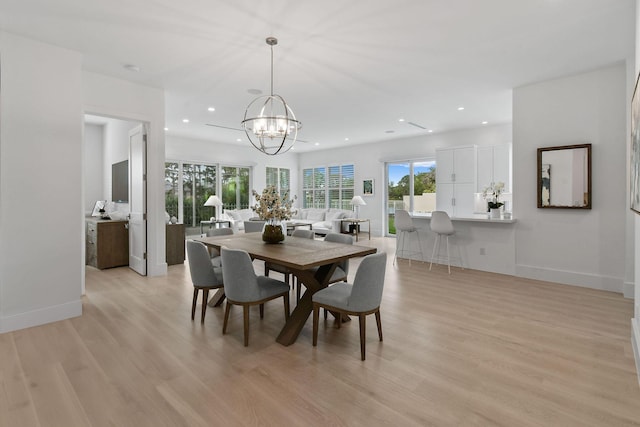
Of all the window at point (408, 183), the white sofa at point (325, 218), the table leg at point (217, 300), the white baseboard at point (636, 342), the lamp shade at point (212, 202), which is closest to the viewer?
the white baseboard at point (636, 342)

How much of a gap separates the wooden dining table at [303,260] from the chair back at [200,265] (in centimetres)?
23

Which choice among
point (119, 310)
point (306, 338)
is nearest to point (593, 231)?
point (306, 338)

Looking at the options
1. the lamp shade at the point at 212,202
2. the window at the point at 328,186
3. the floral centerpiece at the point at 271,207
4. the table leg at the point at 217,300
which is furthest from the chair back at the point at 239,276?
the window at the point at 328,186

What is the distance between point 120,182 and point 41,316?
3.65m

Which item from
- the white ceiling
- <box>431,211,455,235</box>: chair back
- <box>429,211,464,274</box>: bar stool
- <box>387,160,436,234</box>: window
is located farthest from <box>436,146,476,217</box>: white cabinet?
<box>431,211,455,235</box>: chair back

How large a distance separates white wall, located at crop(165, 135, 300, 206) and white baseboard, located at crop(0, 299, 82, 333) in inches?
233

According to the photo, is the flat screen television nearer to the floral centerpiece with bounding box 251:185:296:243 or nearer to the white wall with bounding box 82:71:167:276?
the white wall with bounding box 82:71:167:276

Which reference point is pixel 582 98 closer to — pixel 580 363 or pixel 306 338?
Result: pixel 580 363

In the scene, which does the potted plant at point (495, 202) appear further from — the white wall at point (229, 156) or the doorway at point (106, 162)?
the white wall at point (229, 156)

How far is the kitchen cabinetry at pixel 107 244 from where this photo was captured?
5446 mm

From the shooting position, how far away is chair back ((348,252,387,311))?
2457 mm

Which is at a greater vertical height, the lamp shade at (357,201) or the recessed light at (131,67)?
the recessed light at (131,67)

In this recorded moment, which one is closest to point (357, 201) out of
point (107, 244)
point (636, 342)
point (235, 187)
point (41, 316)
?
point (235, 187)

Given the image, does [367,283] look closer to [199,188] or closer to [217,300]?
[217,300]
